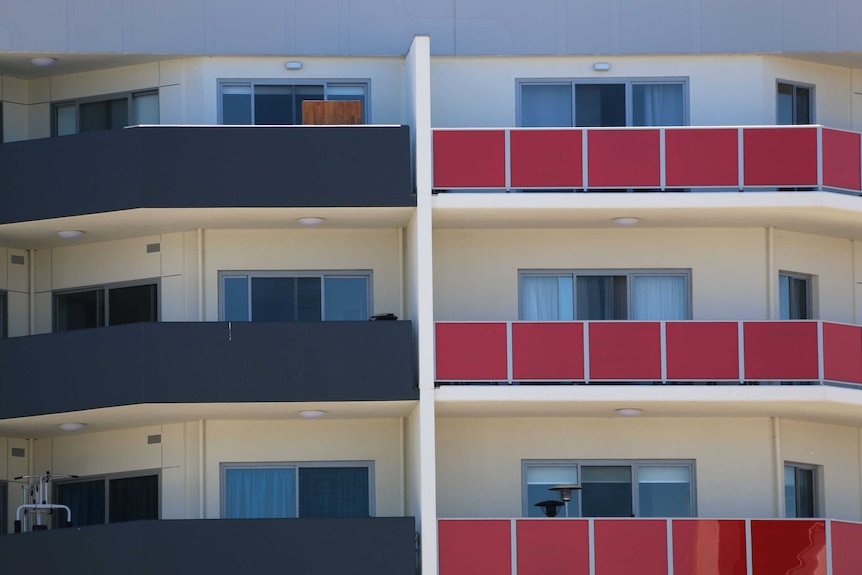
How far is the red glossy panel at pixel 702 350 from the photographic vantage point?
3681cm

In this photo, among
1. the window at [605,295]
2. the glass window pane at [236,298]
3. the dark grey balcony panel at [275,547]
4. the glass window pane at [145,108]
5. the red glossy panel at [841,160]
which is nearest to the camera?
the dark grey balcony panel at [275,547]

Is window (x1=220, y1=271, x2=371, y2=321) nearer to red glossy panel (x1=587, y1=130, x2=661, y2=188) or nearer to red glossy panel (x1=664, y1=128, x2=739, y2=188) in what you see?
red glossy panel (x1=587, y1=130, x2=661, y2=188)

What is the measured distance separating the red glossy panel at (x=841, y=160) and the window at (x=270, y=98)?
849 cm

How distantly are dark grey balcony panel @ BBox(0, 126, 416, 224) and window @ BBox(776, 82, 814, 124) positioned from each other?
755 cm

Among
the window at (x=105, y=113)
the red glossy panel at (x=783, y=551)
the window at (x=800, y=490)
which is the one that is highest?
the window at (x=105, y=113)

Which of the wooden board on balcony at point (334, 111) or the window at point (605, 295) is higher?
the wooden board on balcony at point (334, 111)

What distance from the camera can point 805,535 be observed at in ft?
118

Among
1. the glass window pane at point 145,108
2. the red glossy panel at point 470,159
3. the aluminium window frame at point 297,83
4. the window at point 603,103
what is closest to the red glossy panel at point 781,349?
the window at point 603,103

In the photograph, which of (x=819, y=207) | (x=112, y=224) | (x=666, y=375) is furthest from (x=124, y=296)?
(x=819, y=207)

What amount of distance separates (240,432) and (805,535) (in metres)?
10.2

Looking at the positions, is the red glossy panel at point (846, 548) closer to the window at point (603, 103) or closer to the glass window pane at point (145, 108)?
the window at point (603, 103)

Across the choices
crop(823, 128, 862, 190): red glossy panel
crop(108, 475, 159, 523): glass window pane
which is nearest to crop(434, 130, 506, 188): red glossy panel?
crop(823, 128, 862, 190): red glossy panel

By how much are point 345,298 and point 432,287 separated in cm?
197

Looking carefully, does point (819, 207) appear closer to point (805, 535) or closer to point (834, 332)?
point (834, 332)
